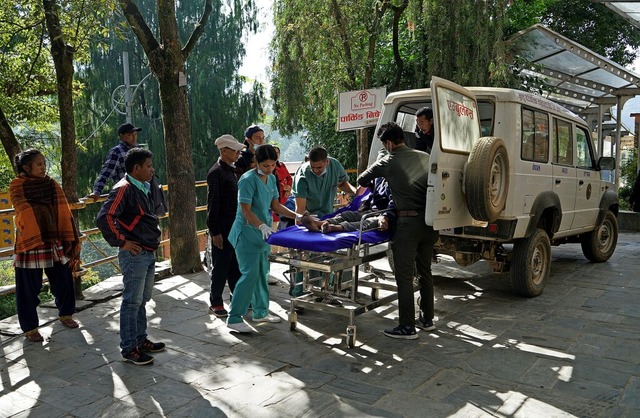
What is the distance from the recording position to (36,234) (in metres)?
4.83

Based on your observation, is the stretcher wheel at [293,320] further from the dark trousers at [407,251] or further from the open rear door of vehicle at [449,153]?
the open rear door of vehicle at [449,153]

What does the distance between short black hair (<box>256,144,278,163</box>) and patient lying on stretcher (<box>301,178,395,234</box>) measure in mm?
613

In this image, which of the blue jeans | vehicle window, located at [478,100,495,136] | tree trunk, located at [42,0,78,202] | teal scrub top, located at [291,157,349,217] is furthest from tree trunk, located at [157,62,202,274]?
vehicle window, located at [478,100,495,136]

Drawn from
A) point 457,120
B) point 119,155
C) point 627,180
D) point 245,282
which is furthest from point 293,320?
point 627,180

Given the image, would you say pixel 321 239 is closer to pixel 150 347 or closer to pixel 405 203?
pixel 405 203

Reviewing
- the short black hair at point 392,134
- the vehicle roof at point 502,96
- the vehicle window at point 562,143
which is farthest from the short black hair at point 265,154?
the vehicle window at point 562,143

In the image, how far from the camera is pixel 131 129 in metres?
6.17

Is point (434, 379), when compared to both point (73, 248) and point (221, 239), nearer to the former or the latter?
point (221, 239)

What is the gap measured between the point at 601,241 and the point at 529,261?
3131 millimetres

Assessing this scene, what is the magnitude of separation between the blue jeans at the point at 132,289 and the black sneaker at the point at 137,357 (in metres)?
0.03

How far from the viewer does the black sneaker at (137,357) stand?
171 inches

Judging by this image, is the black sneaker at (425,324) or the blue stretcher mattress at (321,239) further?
the black sneaker at (425,324)

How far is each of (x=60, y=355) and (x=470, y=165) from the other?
3839 mm

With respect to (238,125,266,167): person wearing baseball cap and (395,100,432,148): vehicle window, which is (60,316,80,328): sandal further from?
(395,100,432,148): vehicle window
